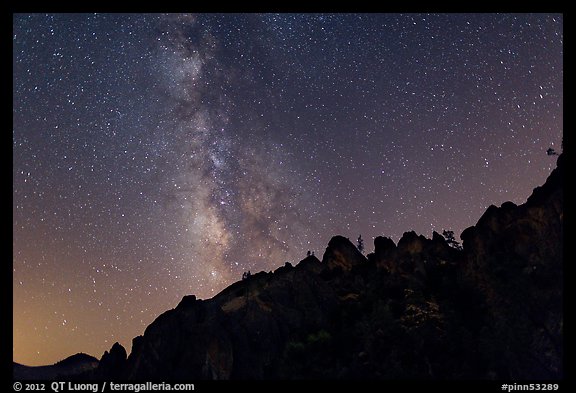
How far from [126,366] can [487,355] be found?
35294 millimetres

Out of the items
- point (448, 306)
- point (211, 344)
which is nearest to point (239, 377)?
point (211, 344)

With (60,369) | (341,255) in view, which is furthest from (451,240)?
(60,369)

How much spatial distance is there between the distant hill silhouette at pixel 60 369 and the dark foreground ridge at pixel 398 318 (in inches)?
286

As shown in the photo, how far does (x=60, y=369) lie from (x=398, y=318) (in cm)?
4367

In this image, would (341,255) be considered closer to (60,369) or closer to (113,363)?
(113,363)

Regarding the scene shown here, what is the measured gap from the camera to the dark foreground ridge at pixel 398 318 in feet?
→ 115

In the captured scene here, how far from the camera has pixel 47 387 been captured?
21.7m

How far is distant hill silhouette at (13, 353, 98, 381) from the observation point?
174 ft

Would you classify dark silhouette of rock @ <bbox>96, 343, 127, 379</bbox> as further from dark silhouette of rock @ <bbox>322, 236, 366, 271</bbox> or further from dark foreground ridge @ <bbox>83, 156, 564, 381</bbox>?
dark silhouette of rock @ <bbox>322, 236, 366, 271</bbox>

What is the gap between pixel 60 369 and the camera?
5516 cm

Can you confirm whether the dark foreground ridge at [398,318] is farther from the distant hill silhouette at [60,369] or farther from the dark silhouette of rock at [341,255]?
the distant hill silhouette at [60,369]

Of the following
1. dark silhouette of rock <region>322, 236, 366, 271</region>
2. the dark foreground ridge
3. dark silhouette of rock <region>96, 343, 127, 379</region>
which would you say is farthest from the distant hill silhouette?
dark silhouette of rock <region>322, 236, 366, 271</region>

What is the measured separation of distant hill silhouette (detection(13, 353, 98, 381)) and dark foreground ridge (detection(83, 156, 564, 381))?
23.8 ft
